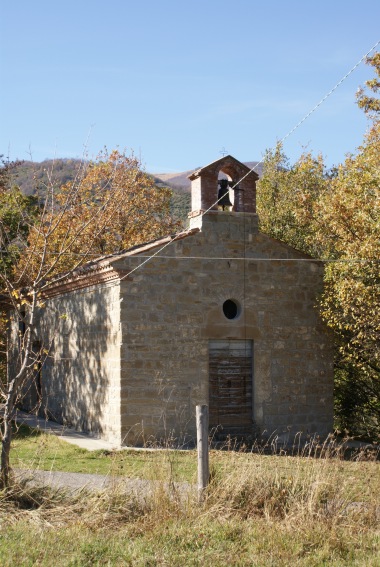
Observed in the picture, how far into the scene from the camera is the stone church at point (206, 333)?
14719mm

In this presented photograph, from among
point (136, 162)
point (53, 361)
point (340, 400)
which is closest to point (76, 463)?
point (53, 361)

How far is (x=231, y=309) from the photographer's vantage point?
15906mm

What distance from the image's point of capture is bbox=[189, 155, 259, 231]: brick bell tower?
15.5 metres

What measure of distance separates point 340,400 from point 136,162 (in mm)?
15643

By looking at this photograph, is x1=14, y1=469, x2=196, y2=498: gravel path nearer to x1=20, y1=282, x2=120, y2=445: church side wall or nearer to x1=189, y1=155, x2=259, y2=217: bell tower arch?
x1=20, y1=282, x2=120, y2=445: church side wall

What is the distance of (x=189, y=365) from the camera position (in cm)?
1511

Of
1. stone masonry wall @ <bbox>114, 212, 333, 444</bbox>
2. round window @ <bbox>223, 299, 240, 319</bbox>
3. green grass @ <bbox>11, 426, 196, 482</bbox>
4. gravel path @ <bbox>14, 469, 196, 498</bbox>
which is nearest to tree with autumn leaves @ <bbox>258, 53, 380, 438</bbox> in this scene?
stone masonry wall @ <bbox>114, 212, 333, 444</bbox>

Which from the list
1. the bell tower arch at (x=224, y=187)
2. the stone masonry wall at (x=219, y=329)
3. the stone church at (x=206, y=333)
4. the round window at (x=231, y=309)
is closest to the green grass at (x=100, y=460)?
the stone masonry wall at (x=219, y=329)

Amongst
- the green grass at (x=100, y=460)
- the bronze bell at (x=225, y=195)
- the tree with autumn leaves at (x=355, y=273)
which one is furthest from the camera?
the bronze bell at (x=225, y=195)

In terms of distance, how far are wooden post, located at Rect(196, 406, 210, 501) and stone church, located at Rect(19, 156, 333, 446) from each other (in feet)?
18.5

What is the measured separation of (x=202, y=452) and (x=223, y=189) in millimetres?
8324

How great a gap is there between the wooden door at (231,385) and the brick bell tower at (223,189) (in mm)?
2764

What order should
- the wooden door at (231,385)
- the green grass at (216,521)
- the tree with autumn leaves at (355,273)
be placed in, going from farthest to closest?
the wooden door at (231,385) → the tree with autumn leaves at (355,273) → the green grass at (216,521)

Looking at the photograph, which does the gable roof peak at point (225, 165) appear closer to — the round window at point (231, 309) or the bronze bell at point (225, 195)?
the bronze bell at point (225, 195)
